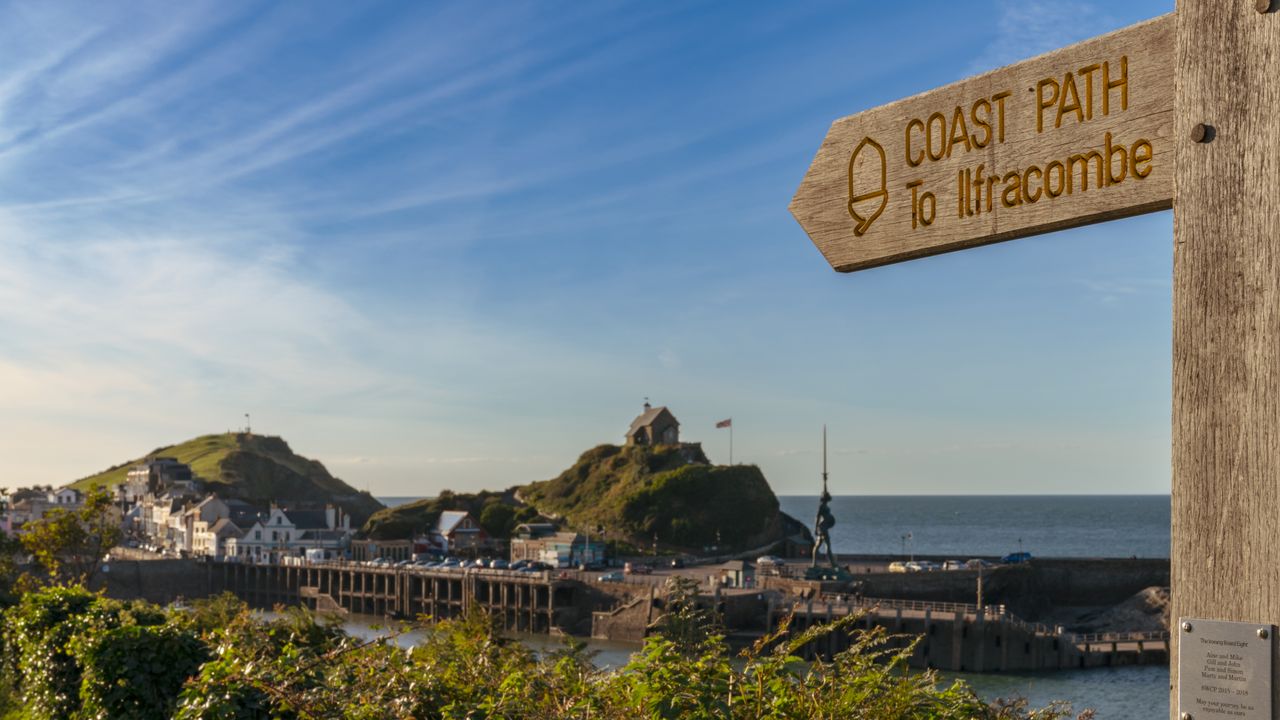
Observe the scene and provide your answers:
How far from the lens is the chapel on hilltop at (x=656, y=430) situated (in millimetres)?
142625

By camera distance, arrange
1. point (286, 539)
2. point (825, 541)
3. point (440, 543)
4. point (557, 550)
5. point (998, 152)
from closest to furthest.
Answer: point (998, 152) < point (825, 541) < point (557, 550) < point (286, 539) < point (440, 543)

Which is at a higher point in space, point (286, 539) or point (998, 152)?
point (998, 152)

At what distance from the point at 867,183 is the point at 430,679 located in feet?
13.1

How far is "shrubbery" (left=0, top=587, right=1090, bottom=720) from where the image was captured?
178 inches

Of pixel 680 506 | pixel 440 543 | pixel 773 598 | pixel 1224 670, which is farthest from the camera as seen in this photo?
pixel 680 506

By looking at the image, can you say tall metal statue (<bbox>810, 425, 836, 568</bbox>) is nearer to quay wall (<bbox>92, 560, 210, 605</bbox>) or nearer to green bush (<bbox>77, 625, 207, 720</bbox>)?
quay wall (<bbox>92, 560, 210, 605</bbox>)

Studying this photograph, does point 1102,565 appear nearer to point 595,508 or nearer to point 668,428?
point 595,508

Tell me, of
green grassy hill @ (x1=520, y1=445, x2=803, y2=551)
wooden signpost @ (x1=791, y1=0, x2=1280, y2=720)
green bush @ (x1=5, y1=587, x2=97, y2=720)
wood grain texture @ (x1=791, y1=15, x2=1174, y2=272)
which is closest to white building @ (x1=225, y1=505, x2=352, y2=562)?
green grassy hill @ (x1=520, y1=445, x2=803, y2=551)

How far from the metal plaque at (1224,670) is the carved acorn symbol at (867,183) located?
4.59 ft

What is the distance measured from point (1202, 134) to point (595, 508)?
125053 mm

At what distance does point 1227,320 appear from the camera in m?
2.47

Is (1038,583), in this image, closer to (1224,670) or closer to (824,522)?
(824,522)

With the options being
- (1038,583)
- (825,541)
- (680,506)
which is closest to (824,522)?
(825,541)

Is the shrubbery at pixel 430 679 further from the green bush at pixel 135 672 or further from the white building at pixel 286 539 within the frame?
the white building at pixel 286 539
